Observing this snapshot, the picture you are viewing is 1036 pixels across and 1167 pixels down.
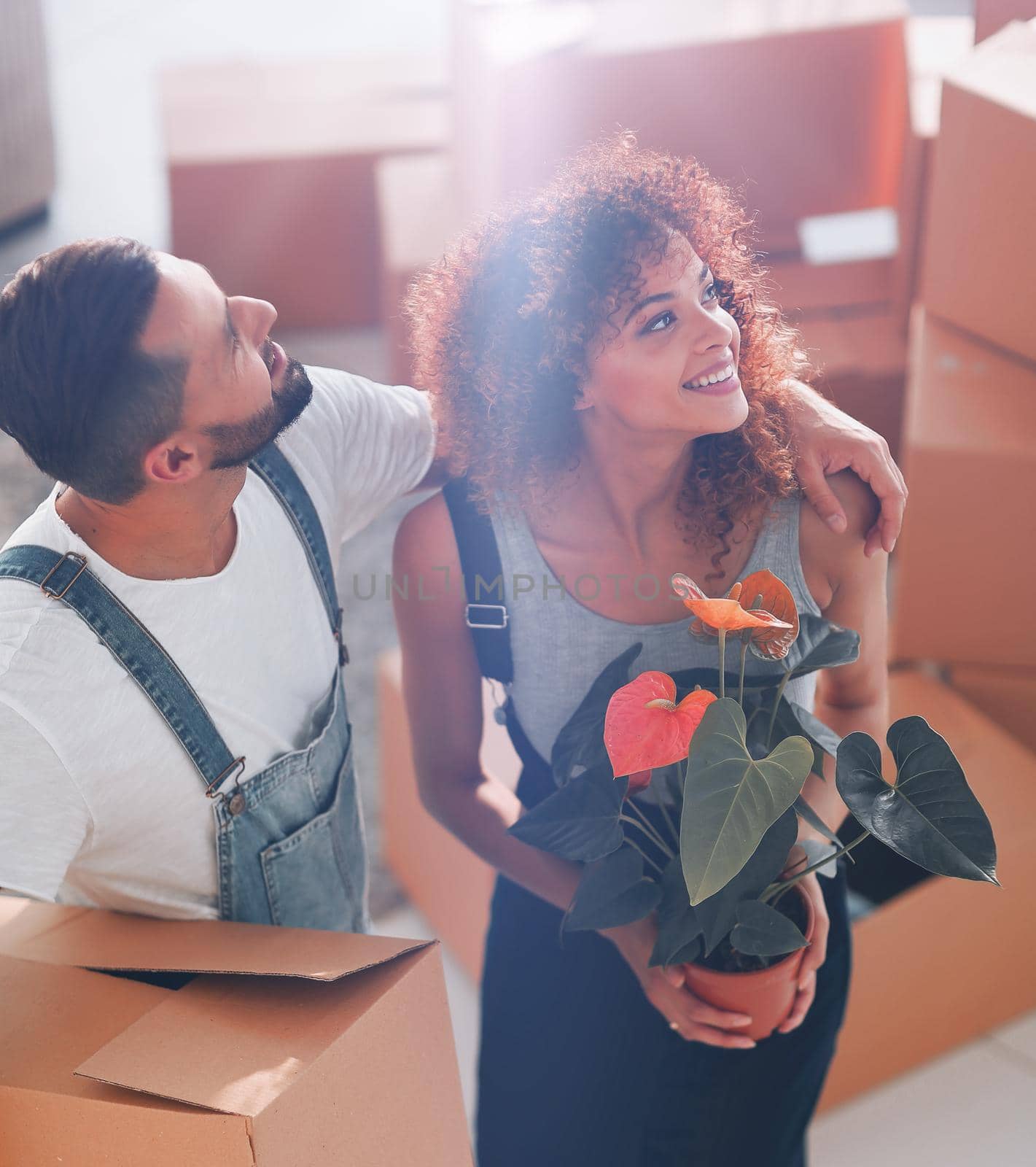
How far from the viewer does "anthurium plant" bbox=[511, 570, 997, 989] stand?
708mm

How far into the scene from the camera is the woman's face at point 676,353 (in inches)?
33.0

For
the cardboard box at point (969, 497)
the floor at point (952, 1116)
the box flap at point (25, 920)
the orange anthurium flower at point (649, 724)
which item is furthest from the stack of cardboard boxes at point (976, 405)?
the box flap at point (25, 920)

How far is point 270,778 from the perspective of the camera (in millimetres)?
928

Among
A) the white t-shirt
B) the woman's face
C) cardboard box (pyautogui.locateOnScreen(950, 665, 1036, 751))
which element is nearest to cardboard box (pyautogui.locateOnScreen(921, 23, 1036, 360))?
cardboard box (pyautogui.locateOnScreen(950, 665, 1036, 751))

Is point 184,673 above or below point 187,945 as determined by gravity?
above

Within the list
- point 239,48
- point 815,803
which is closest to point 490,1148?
point 815,803

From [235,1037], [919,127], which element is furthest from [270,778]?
[919,127]

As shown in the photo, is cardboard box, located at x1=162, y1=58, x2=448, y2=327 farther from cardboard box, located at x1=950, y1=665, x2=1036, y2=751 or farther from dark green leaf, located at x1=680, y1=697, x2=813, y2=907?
dark green leaf, located at x1=680, y1=697, x2=813, y2=907

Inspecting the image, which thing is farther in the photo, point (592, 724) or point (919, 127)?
point (919, 127)

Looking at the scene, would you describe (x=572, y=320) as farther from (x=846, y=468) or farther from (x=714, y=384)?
(x=846, y=468)

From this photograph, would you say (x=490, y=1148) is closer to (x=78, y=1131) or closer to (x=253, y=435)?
(x=78, y=1131)

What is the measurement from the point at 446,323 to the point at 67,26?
12.9 feet

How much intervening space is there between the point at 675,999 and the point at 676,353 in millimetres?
468

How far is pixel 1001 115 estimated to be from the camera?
1179 mm
